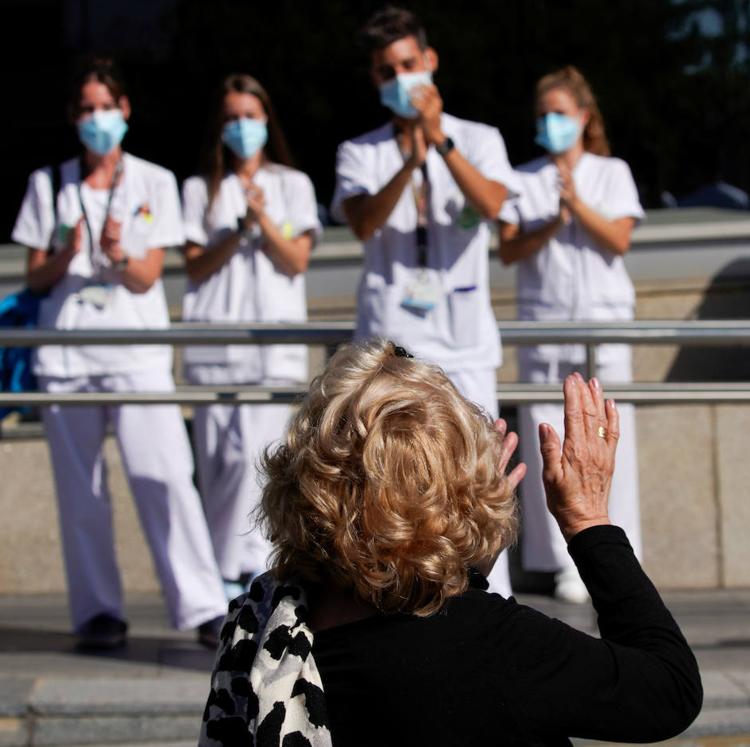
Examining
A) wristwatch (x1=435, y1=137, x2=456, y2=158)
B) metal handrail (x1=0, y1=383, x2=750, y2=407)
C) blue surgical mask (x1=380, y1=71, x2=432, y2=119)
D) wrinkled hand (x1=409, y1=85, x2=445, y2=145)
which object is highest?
blue surgical mask (x1=380, y1=71, x2=432, y2=119)

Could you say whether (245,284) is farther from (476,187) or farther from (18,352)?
(476,187)

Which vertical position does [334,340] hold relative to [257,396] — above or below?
above

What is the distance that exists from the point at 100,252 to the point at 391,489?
3.16 metres

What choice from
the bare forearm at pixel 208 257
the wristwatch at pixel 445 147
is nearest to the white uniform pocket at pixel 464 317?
the wristwatch at pixel 445 147

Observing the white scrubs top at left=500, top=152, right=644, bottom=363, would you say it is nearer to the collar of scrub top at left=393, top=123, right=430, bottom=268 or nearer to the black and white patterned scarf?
the collar of scrub top at left=393, top=123, right=430, bottom=268

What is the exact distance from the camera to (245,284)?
5336 millimetres

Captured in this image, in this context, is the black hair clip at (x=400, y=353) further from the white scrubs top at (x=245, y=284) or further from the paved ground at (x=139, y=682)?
the white scrubs top at (x=245, y=284)

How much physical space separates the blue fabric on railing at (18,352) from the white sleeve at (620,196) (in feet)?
6.82

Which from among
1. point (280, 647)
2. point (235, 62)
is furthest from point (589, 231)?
point (235, 62)

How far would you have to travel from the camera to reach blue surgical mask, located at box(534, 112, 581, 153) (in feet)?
18.0

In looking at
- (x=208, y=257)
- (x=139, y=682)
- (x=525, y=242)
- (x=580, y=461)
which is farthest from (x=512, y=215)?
(x=580, y=461)

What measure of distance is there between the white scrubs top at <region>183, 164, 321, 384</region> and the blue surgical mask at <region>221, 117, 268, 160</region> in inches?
4.1

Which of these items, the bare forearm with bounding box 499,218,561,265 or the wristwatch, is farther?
the bare forearm with bounding box 499,218,561,265

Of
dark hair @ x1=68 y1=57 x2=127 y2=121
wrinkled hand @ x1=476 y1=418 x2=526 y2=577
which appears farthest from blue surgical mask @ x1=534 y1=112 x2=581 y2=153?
wrinkled hand @ x1=476 y1=418 x2=526 y2=577
